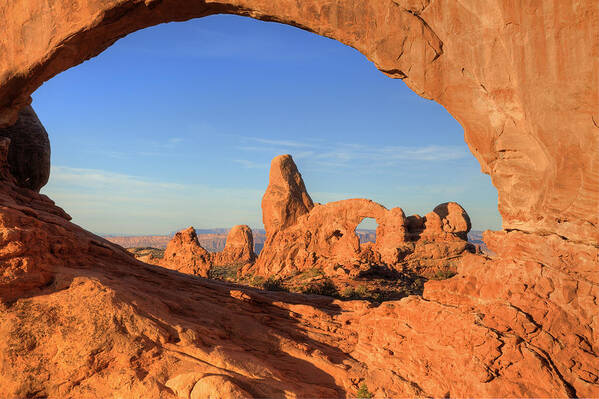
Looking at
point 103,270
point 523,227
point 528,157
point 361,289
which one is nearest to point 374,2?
point 528,157

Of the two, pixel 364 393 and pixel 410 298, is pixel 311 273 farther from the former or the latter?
pixel 364 393

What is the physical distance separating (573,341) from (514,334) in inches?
34.1

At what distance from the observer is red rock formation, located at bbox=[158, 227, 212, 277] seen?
19016 mm

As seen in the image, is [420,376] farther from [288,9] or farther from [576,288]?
[288,9]

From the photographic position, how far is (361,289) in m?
18.7

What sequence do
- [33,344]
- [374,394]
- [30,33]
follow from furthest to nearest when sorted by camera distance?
[30,33]
[374,394]
[33,344]

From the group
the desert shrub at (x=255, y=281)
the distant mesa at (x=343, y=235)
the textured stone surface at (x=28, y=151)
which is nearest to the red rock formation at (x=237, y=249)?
the distant mesa at (x=343, y=235)

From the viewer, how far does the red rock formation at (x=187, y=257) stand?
62.4ft

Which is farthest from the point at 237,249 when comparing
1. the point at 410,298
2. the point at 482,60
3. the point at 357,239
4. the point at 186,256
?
the point at 482,60

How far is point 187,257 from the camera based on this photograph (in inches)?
761

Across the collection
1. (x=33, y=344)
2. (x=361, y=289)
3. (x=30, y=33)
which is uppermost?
(x=30, y=33)

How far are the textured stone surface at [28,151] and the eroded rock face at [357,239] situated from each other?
17.2 metres

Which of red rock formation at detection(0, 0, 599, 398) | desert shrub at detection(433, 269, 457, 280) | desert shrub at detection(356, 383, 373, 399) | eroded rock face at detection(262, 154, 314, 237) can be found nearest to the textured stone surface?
red rock formation at detection(0, 0, 599, 398)

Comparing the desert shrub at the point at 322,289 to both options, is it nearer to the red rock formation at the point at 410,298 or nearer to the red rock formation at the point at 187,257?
the red rock formation at the point at 187,257
